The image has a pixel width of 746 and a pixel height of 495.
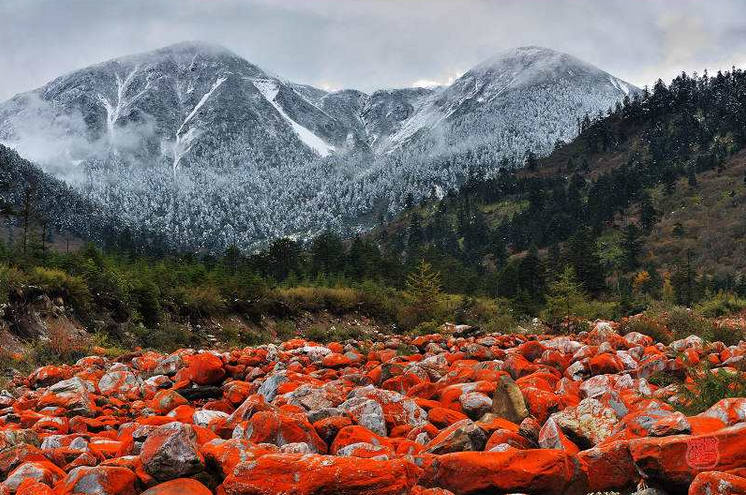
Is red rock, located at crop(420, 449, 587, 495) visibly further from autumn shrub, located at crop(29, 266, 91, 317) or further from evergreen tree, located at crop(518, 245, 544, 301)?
evergreen tree, located at crop(518, 245, 544, 301)

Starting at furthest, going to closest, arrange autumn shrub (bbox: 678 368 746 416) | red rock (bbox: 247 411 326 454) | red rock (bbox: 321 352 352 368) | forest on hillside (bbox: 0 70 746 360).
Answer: forest on hillside (bbox: 0 70 746 360), red rock (bbox: 321 352 352 368), autumn shrub (bbox: 678 368 746 416), red rock (bbox: 247 411 326 454)

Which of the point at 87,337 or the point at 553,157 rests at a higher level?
the point at 553,157

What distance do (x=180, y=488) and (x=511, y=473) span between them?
2.41 m

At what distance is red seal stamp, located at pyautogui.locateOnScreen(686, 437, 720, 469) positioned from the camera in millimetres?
3691

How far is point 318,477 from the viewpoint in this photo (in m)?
3.69

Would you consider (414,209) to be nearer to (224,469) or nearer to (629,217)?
(629,217)

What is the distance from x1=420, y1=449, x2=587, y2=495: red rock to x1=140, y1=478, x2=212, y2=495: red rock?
1.68 meters

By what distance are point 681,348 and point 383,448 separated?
804cm

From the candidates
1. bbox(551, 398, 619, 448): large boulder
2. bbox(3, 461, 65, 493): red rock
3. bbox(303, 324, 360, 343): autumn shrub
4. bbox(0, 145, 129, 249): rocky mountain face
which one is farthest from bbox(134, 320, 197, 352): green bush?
bbox(0, 145, 129, 249): rocky mountain face

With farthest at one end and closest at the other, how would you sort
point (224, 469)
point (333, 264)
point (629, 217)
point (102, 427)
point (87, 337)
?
point (629, 217) < point (333, 264) < point (87, 337) < point (102, 427) < point (224, 469)

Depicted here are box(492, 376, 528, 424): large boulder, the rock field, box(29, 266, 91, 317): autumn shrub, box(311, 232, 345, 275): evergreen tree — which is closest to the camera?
the rock field

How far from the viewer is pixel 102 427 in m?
6.75

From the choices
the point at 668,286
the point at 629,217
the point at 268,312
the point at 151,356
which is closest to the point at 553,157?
the point at 629,217

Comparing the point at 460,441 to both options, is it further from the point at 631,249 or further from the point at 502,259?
the point at 502,259
